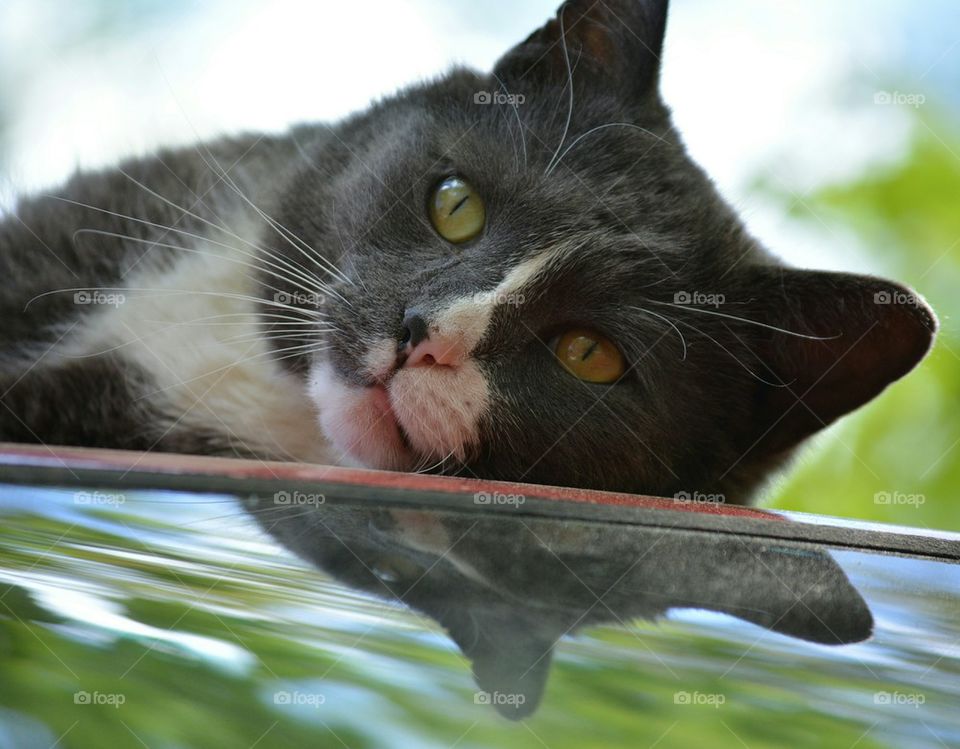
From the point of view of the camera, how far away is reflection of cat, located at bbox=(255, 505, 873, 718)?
25.1 inches

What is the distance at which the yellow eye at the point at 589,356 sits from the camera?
4.72ft

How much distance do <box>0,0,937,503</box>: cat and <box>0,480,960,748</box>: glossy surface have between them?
50 cm

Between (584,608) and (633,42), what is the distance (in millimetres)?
1227

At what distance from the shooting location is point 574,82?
1.66 meters

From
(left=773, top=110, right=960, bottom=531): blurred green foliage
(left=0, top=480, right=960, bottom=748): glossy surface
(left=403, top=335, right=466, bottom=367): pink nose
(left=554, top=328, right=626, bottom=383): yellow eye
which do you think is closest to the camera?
(left=0, top=480, right=960, bottom=748): glossy surface

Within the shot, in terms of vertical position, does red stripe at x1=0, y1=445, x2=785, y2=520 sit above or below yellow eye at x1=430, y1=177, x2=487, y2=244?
below

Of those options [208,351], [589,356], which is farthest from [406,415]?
[208,351]

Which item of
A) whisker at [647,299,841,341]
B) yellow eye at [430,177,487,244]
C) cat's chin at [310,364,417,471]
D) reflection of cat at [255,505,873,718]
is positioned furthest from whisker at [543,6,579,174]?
reflection of cat at [255,505,873,718]

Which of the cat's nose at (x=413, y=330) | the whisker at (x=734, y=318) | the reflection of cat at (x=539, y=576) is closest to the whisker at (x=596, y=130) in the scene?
the whisker at (x=734, y=318)

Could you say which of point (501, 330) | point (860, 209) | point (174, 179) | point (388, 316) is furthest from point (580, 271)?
point (860, 209)

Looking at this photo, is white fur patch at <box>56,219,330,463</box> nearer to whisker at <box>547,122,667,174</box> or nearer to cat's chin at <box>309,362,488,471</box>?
cat's chin at <box>309,362,488,471</box>

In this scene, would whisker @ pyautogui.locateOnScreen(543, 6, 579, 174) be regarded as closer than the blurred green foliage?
Yes

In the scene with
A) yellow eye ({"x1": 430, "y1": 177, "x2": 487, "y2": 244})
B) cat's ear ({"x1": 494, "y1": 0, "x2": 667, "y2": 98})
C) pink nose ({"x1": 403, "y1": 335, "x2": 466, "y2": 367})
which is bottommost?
pink nose ({"x1": 403, "y1": 335, "x2": 466, "y2": 367})

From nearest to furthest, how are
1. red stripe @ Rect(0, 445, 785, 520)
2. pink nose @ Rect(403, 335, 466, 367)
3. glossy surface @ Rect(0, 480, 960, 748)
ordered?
1. glossy surface @ Rect(0, 480, 960, 748)
2. red stripe @ Rect(0, 445, 785, 520)
3. pink nose @ Rect(403, 335, 466, 367)
